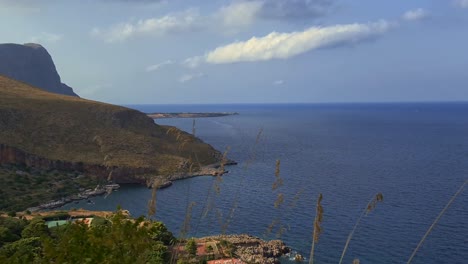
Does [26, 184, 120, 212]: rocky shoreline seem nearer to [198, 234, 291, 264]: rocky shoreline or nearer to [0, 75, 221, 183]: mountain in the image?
[0, 75, 221, 183]: mountain

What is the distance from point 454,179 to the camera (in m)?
78.0

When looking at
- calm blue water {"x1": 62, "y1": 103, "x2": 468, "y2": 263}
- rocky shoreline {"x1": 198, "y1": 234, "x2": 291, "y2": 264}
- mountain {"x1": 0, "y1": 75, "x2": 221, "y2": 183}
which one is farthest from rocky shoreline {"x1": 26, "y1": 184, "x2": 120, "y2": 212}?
rocky shoreline {"x1": 198, "y1": 234, "x2": 291, "y2": 264}

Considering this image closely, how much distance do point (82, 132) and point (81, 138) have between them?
9.99 feet

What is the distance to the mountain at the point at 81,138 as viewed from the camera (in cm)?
8675

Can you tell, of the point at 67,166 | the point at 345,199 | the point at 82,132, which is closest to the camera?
the point at 345,199

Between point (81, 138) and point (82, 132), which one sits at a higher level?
point (82, 132)

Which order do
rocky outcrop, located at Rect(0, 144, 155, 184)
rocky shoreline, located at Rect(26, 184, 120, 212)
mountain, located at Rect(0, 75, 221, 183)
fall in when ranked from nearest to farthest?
rocky shoreline, located at Rect(26, 184, 120, 212)
rocky outcrop, located at Rect(0, 144, 155, 184)
mountain, located at Rect(0, 75, 221, 183)

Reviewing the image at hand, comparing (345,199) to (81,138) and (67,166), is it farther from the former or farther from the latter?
(81,138)

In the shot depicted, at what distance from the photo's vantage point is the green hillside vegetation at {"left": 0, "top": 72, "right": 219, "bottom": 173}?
9056 cm

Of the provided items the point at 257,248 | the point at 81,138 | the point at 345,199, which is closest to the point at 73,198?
the point at 81,138

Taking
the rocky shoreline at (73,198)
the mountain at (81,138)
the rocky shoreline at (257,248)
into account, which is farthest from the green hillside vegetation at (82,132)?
the rocky shoreline at (257,248)

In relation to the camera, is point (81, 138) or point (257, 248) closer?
point (257, 248)

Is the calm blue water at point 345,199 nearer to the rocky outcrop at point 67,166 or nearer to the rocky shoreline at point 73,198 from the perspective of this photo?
the rocky shoreline at point 73,198

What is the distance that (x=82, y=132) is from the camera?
333ft
